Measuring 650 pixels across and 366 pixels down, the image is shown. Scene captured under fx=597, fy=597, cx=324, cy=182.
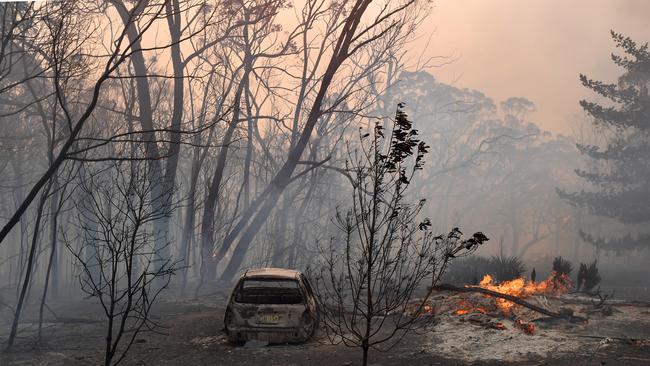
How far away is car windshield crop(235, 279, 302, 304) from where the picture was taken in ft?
33.3

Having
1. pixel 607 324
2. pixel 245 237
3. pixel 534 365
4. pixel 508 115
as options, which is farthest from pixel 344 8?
pixel 508 115

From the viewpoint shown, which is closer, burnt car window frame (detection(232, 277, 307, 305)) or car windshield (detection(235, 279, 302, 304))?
burnt car window frame (detection(232, 277, 307, 305))

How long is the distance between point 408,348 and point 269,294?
2681 millimetres

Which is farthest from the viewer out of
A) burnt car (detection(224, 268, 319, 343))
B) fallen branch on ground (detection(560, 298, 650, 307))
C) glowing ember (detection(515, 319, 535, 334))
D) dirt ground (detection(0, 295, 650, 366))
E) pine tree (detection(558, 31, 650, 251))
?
pine tree (detection(558, 31, 650, 251))

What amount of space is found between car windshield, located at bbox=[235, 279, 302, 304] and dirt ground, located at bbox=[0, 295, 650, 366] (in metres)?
0.79

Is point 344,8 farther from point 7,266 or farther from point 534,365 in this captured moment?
point 7,266

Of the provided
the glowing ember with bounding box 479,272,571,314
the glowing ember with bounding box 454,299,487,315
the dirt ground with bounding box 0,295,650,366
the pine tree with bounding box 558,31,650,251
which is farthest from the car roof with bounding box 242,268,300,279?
the pine tree with bounding box 558,31,650,251

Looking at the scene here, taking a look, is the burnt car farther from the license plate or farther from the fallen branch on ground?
the fallen branch on ground

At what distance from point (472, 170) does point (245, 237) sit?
59.8m

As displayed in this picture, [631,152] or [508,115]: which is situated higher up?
[508,115]

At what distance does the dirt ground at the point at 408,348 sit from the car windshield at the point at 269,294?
2.60 ft

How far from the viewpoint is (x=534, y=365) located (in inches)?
355

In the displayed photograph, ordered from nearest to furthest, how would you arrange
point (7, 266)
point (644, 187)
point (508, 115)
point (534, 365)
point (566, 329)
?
point (534, 365) → point (566, 329) → point (644, 187) → point (7, 266) → point (508, 115)

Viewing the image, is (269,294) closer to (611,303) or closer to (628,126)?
(611,303)
